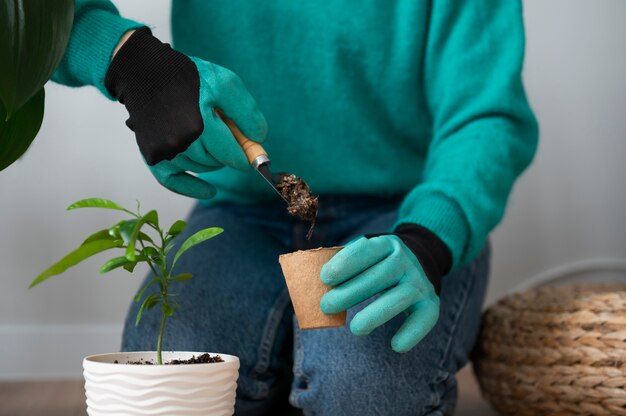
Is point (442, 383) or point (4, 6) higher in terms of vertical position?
point (4, 6)

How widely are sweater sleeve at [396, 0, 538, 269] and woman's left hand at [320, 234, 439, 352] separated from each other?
0.15 m

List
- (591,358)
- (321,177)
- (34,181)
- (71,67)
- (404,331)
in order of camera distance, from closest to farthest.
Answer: (404,331), (71,67), (591,358), (321,177), (34,181)

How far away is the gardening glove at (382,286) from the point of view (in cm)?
75

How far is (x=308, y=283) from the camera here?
763mm

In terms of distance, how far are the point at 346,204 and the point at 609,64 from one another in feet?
3.03

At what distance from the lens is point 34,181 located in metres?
1.70

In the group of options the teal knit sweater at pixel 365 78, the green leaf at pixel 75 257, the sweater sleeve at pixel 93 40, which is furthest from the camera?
the teal knit sweater at pixel 365 78

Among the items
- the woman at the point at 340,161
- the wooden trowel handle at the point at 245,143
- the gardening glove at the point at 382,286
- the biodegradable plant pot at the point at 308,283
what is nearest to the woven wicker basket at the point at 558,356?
the woman at the point at 340,161

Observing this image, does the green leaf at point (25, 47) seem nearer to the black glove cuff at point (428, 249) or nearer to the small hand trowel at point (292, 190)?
the small hand trowel at point (292, 190)

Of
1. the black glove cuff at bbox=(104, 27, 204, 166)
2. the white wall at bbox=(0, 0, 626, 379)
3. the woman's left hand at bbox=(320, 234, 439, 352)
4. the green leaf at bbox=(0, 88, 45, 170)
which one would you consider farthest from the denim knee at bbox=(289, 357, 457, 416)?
the white wall at bbox=(0, 0, 626, 379)

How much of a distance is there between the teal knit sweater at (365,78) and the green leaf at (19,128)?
0.40m

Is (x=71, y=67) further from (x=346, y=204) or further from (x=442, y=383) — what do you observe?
(x=442, y=383)

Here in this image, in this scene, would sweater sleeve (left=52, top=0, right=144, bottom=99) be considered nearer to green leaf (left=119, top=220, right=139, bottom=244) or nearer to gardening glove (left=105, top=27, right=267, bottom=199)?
gardening glove (left=105, top=27, right=267, bottom=199)

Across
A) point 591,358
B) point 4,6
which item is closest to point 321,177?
point 591,358
